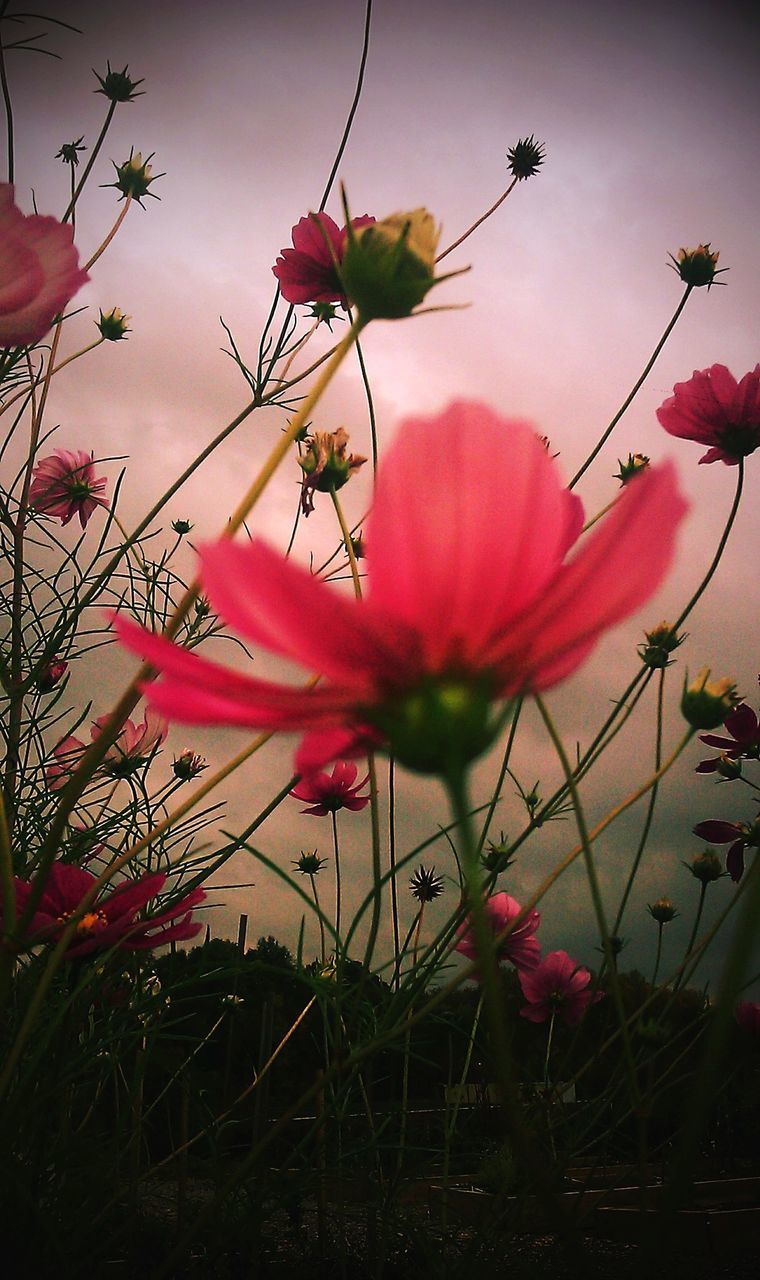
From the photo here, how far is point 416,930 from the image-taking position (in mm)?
945

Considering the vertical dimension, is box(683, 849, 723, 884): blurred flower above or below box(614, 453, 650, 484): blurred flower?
below

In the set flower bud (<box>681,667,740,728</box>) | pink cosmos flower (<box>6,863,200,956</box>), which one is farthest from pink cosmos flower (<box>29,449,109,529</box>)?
flower bud (<box>681,667,740,728</box>)

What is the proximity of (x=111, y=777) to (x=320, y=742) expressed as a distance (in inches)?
25.5

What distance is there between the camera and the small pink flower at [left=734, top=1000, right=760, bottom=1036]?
1469mm

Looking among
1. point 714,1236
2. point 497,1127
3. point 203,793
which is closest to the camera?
point 203,793

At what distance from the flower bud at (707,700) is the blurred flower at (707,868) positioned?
0.68 metres

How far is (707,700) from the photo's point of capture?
48cm

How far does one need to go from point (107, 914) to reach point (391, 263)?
373mm

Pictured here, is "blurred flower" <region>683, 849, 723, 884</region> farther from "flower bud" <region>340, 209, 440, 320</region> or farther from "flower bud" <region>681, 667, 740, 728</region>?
"flower bud" <region>340, 209, 440, 320</region>

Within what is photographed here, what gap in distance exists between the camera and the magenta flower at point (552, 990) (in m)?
1.30

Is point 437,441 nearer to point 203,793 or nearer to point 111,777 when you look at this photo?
point 203,793

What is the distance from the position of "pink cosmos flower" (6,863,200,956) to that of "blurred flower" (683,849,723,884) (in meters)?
0.82

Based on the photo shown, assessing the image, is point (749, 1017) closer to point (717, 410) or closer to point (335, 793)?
point (335, 793)

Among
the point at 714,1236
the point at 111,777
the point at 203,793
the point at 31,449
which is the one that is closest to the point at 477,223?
the point at 31,449
